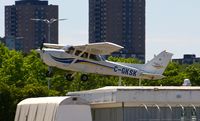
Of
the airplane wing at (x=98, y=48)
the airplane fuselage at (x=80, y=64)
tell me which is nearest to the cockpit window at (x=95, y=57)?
the airplane fuselage at (x=80, y=64)

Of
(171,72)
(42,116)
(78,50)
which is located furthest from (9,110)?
(171,72)

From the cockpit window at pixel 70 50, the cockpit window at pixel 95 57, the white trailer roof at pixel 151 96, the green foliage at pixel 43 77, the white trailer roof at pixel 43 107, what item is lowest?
the green foliage at pixel 43 77

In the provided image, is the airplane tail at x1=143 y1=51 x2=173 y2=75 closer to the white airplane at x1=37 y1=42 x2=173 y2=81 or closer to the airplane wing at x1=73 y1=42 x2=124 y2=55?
the white airplane at x1=37 y1=42 x2=173 y2=81

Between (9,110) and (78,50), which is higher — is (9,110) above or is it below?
below

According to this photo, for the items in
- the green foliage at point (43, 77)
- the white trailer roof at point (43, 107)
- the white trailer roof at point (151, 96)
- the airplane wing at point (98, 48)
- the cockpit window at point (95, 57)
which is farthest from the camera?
the green foliage at point (43, 77)

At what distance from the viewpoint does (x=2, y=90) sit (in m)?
79.1

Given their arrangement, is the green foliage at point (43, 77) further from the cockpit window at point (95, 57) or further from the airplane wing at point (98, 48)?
the cockpit window at point (95, 57)

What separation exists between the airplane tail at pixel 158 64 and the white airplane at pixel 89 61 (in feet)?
0.90

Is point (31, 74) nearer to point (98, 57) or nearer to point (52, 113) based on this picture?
point (98, 57)

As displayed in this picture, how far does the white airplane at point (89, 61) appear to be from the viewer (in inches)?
2726

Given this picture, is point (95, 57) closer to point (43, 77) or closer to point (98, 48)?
point (98, 48)

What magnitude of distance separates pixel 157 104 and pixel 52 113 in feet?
15.7

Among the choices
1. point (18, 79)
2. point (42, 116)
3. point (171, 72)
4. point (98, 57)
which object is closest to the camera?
point (42, 116)

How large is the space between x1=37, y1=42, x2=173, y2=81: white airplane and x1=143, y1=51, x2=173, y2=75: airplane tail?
0.90 ft
